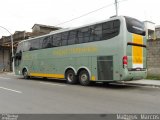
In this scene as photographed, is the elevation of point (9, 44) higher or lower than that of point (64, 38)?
higher

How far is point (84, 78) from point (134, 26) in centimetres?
440

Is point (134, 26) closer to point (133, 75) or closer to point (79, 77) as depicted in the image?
point (133, 75)

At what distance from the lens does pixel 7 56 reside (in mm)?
40969

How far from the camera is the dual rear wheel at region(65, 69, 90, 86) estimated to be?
582 inches

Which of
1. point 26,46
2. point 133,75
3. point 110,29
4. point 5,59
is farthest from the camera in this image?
point 5,59

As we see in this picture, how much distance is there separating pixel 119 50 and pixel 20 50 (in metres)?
12.4

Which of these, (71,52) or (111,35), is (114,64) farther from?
(71,52)

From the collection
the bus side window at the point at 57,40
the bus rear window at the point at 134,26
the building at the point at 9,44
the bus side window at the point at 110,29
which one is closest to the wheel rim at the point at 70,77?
the bus side window at the point at 57,40

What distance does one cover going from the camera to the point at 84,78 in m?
15.0

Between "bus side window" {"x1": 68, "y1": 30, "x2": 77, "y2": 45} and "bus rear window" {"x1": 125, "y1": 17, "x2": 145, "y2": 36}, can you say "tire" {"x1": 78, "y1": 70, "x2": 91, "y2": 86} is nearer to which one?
"bus side window" {"x1": 68, "y1": 30, "x2": 77, "y2": 45}

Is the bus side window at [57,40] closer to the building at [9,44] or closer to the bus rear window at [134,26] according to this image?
the bus rear window at [134,26]

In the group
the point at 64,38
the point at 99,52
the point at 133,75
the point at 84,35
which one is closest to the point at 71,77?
the point at 64,38

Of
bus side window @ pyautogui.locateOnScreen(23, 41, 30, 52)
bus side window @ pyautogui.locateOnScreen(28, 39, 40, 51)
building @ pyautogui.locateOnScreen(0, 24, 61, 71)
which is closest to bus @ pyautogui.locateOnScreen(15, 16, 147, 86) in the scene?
bus side window @ pyautogui.locateOnScreen(28, 39, 40, 51)

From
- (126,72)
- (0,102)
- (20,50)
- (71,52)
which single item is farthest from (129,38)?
(20,50)
